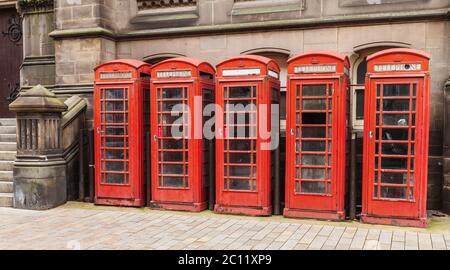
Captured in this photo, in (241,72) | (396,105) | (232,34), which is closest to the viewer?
(396,105)

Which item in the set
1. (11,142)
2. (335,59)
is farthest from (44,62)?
(335,59)

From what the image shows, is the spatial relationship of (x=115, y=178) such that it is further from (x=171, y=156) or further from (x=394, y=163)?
(x=394, y=163)

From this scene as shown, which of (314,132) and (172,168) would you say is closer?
(314,132)

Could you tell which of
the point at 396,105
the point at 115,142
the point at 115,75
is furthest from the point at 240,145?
the point at 115,75

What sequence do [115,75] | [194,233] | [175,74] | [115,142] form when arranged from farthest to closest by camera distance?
[115,142], [115,75], [175,74], [194,233]

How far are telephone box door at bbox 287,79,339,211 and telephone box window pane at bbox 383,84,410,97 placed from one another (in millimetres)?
724

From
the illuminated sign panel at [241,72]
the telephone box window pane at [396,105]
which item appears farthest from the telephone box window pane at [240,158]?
the telephone box window pane at [396,105]

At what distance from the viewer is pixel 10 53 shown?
12016 mm

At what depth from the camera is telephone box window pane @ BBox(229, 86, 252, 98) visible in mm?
7172

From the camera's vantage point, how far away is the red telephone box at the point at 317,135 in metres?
6.73

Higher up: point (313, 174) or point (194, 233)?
point (313, 174)

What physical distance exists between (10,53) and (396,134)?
33.8 feet

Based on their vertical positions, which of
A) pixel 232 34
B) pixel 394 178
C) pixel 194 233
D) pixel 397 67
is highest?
pixel 232 34

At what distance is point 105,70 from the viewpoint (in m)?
7.94
